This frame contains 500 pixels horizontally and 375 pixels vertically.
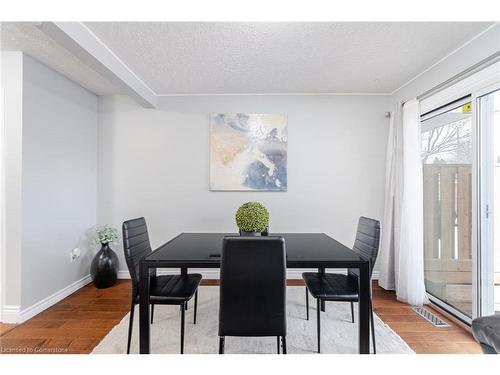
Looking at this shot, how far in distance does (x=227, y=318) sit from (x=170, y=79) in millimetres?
2552

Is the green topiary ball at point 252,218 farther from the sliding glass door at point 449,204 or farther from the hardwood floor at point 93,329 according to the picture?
the sliding glass door at point 449,204

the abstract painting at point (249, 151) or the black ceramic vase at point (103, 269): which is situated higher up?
the abstract painting at point (249, 151)

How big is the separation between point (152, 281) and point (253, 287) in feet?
3.28

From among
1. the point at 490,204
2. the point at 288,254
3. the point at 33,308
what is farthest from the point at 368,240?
the point at 33,308

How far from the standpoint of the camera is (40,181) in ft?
8.55

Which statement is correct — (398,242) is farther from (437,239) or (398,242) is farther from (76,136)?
(76,136)

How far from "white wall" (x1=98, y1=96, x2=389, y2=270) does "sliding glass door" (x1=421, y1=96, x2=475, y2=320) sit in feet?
2.22

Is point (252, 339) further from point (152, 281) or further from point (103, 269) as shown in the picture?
point (103, 269)

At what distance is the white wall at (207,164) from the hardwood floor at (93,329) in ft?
2.77

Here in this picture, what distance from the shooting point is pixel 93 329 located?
7.29ft

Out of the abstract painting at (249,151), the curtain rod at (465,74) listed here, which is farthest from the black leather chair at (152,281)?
the curtain rod at (465,74)

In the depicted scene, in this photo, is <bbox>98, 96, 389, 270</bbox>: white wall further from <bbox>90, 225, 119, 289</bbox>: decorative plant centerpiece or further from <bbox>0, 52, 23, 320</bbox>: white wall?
<bbox>0, 52, 23, 320</bbox>: white wall

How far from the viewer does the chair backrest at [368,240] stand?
2.01m
